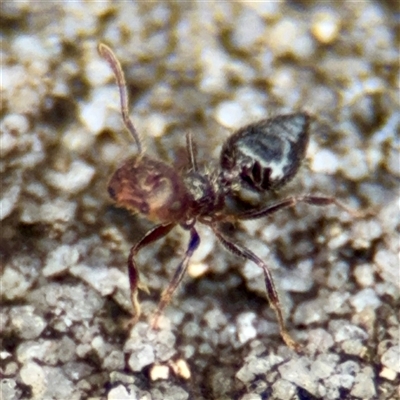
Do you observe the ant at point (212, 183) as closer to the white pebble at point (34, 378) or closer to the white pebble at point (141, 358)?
the white pebble at point (141, 358)

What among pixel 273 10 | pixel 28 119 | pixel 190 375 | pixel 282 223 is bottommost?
pixel 190 375

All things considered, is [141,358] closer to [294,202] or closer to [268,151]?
[294,202]

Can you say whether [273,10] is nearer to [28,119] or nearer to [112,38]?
[112,38]

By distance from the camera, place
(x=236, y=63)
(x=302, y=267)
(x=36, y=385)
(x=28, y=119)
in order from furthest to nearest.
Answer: (x=236, y=63), (x=28, y=119), (x=302, y=267), (x=36, y=385)

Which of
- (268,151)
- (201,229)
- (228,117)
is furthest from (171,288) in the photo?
(228,117)

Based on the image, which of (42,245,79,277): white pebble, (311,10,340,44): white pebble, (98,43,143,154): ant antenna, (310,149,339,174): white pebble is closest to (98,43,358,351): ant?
(98,43,143,154): ant antenna

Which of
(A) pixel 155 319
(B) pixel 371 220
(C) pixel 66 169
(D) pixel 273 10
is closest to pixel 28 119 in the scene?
(C) pixel 66 169

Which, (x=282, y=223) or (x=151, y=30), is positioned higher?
(x=151, y=30)
